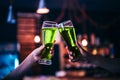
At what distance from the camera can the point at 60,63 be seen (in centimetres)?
697

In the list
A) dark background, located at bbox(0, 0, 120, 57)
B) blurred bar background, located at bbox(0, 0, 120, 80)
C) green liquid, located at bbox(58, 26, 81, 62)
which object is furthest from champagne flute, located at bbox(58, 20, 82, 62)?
dark background, located at bbox(0, 0, 120, 57)

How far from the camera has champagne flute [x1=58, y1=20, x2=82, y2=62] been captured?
100cm

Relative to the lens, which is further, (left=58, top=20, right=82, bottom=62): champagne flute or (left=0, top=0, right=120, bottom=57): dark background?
(left=0, top=0, right=120, bottom=57): dark background

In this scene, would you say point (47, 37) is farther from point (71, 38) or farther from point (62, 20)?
point (62, 20)

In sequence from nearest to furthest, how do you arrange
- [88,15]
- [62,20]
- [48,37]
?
[48,37] → [62,20] → [88,15]

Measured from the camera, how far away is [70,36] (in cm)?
100

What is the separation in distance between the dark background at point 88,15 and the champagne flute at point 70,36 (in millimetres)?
5170

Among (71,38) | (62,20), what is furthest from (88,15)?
(71,38)

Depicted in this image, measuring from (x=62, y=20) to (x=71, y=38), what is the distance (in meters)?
6.15

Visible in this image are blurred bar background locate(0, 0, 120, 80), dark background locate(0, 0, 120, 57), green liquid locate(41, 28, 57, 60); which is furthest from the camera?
dark background locate(0, 0, 120, 57)

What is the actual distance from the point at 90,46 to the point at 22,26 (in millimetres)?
1981

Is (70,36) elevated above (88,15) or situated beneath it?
situated beneath

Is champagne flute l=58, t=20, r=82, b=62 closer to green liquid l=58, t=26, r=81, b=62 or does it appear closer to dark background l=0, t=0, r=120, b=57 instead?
green liquid l=58, t=26, r=81, b=62

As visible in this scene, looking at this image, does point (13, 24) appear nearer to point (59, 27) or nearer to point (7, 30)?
point (7, 30)
